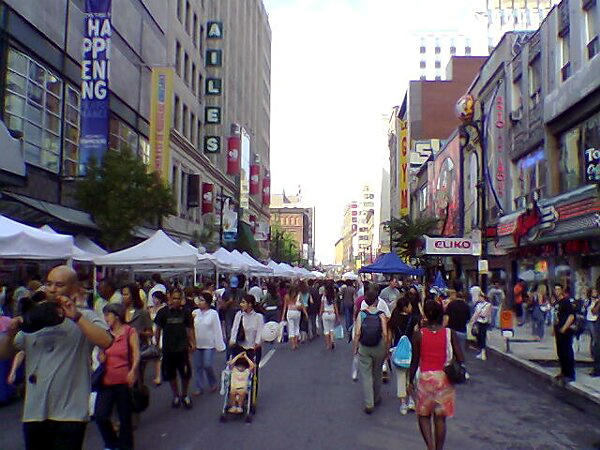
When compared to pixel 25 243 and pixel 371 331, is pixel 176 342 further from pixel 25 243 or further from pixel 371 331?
pixel 25 243

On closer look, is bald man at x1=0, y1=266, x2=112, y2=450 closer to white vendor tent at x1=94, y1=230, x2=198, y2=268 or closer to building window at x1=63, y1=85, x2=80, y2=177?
white vendor tent at x1=94, y1=230, x2=198, y2=268

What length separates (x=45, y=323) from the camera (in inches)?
160

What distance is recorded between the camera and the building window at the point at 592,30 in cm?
2109

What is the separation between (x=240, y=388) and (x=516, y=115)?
23396mm

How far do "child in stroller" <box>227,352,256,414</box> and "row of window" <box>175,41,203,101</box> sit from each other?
35.3 metres

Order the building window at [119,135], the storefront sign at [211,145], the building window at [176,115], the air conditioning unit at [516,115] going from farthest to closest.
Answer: the storefront sign at [211,145], the building window at [176,115], the building window at [119,135], the air conditioning unit at [516,115]

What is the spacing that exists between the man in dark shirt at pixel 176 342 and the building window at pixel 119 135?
2101cm

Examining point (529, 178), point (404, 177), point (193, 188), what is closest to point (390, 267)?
point (529, 178)

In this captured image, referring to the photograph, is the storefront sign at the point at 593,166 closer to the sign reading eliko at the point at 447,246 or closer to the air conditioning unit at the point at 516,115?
the sign reading eliko at the point at 447,246

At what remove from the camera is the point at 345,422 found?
8531mm

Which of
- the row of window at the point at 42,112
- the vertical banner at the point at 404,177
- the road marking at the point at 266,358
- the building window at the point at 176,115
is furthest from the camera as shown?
the vertical banner at the point at 404,177

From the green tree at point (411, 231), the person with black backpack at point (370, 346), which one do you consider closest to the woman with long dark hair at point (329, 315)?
the person with black backpack at point (370, 346)

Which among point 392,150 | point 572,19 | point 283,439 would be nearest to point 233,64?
point 392,150

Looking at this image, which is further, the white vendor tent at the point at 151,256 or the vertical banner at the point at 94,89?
the vertical banner at the point at 94,89
